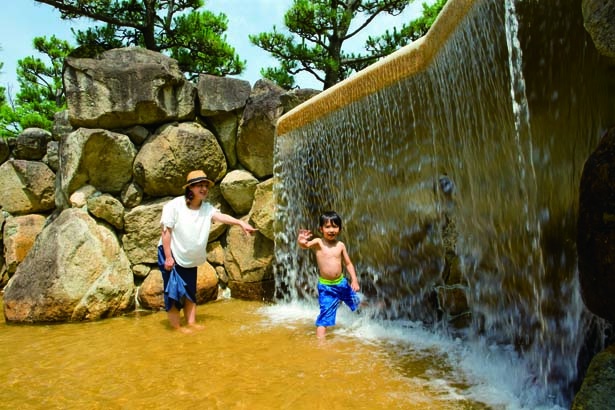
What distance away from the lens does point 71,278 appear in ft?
16.2

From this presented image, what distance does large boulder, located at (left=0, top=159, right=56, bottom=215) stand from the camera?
733 centimetres

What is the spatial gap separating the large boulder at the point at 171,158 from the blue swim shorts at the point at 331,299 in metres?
2.79

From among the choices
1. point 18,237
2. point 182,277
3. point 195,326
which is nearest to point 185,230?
point 182,277

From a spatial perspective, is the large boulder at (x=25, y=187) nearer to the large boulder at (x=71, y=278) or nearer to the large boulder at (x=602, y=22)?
the large boulder at (x=71, y=278)

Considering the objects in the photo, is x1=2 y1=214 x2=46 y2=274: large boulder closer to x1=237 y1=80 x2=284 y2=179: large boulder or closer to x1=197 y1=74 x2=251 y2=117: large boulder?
x1=197 y1=74 x2=251 y2=117: large boulder

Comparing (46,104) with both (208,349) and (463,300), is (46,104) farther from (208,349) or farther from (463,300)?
(463,300)

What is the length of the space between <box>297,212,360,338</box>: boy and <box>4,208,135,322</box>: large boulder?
251 cm

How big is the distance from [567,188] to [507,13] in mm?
1140

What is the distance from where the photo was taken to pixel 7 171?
7.39 m

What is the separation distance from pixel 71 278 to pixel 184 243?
1613 millimetres

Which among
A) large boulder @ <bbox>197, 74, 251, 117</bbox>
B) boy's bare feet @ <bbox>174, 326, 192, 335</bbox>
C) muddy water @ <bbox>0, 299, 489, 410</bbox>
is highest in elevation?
large boulder @ <bbox>197, 74, 251, 117</bbox>

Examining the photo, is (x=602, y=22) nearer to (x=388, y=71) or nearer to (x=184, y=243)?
(x=388, y=71)

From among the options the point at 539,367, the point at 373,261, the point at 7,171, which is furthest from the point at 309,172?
the point at 7,171

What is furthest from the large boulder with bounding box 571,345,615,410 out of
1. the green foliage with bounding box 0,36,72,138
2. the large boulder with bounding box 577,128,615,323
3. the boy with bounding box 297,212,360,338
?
the green foliage with bounding box 0,36,72,138
